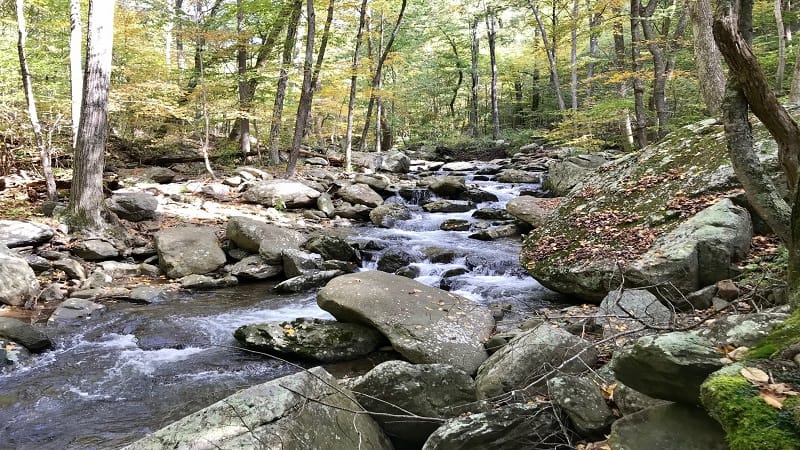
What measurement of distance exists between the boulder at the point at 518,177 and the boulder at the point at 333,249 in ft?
29.3

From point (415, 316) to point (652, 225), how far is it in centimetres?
318

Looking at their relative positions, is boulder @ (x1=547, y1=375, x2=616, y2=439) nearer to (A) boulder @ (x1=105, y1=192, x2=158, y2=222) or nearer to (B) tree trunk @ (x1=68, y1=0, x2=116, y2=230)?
(B) tree trunk @ (x1=68, y1=0, x2=116, y2=230)

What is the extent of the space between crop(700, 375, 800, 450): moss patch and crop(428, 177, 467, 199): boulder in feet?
43.2

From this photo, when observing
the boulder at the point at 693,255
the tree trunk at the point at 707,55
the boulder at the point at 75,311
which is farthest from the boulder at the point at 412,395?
the tree trunk at the point at 707,55

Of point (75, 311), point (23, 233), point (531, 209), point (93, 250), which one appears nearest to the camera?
point (75, 311)

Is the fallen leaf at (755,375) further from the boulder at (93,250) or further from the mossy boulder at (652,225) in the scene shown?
the boulder at (93,250)

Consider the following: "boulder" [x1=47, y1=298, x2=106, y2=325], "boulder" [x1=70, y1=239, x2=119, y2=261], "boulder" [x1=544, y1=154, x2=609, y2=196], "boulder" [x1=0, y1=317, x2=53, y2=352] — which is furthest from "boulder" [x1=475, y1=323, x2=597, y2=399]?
"boulder" [x1=544, y1=154, x2=609, y2=196]

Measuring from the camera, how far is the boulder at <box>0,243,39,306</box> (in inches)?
256

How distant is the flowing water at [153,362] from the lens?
→ 4047mm

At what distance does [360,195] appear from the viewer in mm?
13625

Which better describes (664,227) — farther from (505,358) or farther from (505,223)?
(505,223)

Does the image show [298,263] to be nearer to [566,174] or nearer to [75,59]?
[75,59]

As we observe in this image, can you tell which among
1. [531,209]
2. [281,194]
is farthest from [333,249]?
[531,209]

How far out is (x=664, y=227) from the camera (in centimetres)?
566
